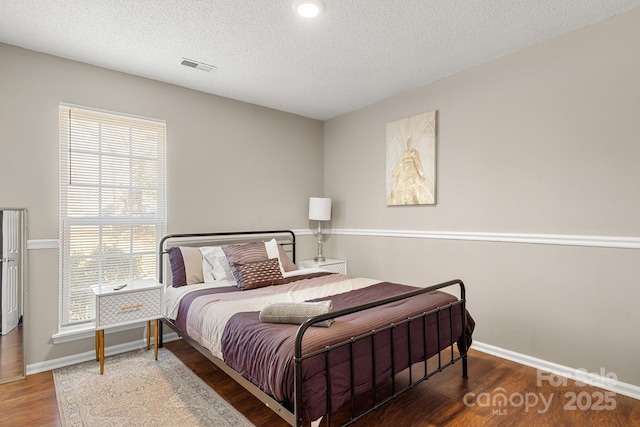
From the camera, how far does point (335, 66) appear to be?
10.7 ft

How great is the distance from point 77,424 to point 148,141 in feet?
8.22

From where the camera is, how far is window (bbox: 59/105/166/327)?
121 inches

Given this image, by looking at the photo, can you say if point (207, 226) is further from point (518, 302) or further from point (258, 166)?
point (518, 302)

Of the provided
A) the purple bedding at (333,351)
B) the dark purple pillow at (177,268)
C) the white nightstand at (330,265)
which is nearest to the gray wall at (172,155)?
the dark purple pillow at (177,268)

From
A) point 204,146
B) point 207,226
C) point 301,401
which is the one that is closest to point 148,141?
point 204,146

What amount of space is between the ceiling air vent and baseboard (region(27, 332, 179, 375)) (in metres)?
2.70

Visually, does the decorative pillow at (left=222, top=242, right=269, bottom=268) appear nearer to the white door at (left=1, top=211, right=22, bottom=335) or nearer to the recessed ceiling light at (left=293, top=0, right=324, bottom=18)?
the white door at (left=1, top=211, right=22, bottom=335)

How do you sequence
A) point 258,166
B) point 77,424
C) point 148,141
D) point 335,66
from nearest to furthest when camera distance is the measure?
point 77,424 → point 335,66 → point 148,141 → point 258,166

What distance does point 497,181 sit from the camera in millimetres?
3186

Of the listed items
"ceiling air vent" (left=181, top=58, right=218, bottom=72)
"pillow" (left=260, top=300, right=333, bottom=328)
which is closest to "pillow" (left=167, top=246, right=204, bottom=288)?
"pillow" (left=260, top=300, right=333, bottom=328)

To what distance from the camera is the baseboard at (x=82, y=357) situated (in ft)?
9.51

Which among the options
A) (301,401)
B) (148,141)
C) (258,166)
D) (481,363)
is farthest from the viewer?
(258,166)

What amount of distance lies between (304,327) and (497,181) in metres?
2.46

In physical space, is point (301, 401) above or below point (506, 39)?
below
